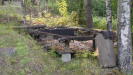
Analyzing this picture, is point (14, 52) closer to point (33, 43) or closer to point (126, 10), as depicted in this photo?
point (33, 43)

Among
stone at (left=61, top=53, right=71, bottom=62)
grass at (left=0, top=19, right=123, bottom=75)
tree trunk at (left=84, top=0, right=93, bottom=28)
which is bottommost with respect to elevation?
grass at (left=0, top=19, right=123, bottom=75)

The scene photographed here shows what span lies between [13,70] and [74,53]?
89.6 inches

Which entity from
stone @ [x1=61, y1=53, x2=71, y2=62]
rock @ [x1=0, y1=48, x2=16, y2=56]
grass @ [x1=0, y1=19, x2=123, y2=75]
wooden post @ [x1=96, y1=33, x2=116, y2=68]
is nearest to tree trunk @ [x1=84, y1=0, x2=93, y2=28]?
grass @ [x1=0, y1=19, x2=123, y2=75]

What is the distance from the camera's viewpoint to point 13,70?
27.6 feet

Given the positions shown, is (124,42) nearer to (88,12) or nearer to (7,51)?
(7,51)

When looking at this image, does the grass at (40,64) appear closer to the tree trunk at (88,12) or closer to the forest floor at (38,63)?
the forest floor at (38,63)

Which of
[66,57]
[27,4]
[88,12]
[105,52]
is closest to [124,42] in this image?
[105,52]

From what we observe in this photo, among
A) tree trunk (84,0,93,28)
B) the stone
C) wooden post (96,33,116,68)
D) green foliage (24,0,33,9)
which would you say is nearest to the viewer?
wooden post (96,33,116,68)

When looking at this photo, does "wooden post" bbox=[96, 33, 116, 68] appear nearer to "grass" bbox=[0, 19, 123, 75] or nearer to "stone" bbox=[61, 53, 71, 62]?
"grass" bbox=[0, 19, 123, 75]

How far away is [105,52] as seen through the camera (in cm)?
911

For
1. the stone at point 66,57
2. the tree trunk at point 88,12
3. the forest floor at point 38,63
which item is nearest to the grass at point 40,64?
the forest floor at point 38,63

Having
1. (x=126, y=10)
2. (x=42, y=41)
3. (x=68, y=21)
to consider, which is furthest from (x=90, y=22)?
(x=126, y=10)

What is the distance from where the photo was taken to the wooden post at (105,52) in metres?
8.83

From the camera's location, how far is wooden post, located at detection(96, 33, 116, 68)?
883 cm
